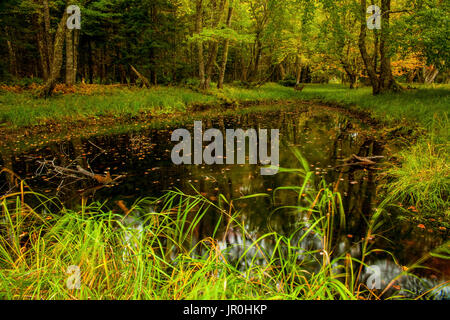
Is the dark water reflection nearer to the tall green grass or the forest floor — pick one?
the tall green grass

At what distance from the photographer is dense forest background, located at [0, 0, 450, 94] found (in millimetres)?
9938

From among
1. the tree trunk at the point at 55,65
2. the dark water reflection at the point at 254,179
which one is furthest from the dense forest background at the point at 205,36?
the dark water reflection at the point at 254,179

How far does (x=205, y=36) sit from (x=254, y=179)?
1291cm

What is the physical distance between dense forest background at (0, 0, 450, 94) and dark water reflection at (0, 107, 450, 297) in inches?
184

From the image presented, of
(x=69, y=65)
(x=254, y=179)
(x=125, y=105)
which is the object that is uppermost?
(x=69, y=65)

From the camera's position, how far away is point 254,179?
550 cm

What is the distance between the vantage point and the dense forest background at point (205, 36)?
9.94 metres

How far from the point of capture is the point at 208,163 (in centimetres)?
661

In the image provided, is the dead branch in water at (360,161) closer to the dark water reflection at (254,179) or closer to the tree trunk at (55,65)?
the dark water reflection at (254,179)

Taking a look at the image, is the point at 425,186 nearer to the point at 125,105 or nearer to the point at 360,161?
the point at 360,161

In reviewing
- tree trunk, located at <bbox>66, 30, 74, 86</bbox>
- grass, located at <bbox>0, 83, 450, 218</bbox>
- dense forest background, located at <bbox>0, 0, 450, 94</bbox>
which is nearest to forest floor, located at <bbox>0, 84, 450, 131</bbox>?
grass, located at <bbox>0, 83, 450, 218</bbox>

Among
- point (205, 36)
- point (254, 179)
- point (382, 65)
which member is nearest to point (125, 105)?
point (205, 36)
